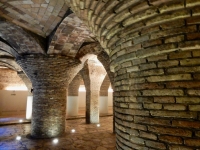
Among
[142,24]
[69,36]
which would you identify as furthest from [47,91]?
[142,24]

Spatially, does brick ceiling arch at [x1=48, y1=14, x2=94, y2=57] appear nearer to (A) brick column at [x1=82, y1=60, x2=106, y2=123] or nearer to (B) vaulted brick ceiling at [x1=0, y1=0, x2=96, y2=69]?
(B) vaulted brick ceiling at [x1=0, y1=0, x2=96, y2=69]

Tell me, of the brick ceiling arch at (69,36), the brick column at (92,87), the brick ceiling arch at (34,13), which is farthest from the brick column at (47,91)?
the brick column at (92,87)

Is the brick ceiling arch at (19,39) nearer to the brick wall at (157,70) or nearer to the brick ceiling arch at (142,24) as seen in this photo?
the brick ceiling arch at (142,24)

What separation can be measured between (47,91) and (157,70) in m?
6.15

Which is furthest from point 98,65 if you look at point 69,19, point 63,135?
point 69,19

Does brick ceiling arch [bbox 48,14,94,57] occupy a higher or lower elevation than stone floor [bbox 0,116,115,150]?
higher

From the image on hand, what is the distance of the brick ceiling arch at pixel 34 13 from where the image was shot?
4364 millimetres

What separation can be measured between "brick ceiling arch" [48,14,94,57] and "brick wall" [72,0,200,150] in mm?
2908

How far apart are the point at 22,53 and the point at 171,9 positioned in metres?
6.82

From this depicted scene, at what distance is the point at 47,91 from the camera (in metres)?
7.23

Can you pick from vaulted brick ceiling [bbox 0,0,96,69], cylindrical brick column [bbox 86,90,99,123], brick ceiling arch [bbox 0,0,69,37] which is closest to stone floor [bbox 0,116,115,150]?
cylindrical brick column [bbox 86,90,99,123]

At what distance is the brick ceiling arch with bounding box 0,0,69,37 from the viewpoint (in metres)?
4.36

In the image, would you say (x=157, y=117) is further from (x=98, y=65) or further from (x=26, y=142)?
(x=98, y=65)

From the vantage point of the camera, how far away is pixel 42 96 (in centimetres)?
718
